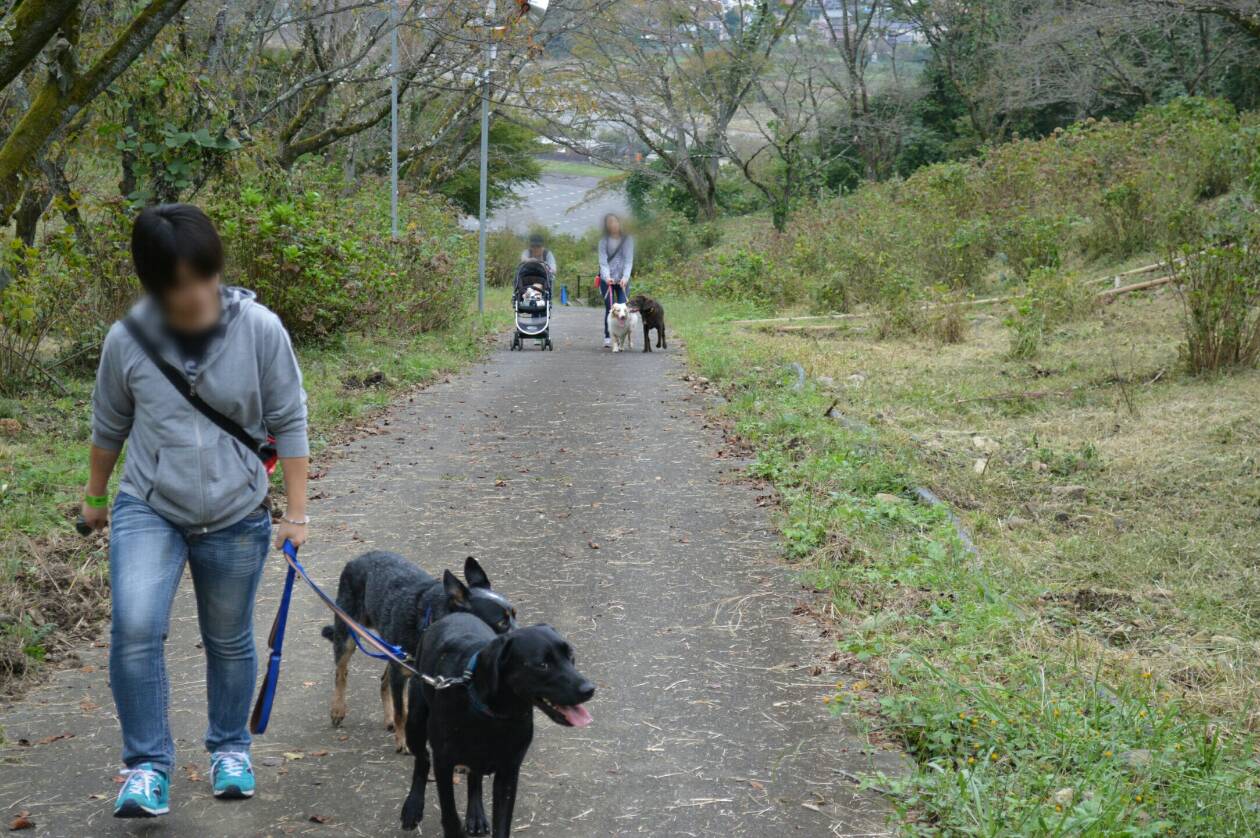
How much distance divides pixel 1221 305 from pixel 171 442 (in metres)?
10.1

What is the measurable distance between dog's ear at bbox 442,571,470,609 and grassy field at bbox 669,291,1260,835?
1693 mm

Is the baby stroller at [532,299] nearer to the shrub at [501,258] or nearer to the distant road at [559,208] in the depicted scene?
the shrub at [501,258]

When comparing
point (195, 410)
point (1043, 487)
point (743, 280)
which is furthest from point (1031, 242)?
point (195, 410)

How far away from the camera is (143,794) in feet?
12.4

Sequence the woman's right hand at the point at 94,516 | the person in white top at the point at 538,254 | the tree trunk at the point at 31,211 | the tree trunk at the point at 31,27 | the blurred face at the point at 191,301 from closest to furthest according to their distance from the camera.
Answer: the blurred face at the point at 191,301, the woman's right hand at the point at 94,516, the tree trunk at the point at 31,27, the tree trunk at the point at 31,211, the person in white top at the point at 538,254

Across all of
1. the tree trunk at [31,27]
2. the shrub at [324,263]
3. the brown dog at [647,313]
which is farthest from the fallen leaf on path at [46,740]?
the brown dog at [647,313]

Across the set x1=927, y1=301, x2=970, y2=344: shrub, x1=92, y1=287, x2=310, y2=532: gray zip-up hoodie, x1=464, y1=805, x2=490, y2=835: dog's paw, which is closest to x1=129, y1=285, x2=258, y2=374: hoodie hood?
x1=92, y1=287, x2=310, y2=532: gray zip-up hoodie

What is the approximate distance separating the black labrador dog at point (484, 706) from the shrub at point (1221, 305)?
9.21 m

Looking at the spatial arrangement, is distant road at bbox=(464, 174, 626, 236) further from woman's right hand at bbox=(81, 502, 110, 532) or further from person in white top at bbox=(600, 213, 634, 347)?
woman's right hand at bbox=(81, 502, 110, 532)

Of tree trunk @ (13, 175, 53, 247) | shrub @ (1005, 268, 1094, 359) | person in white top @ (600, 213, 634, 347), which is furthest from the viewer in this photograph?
person in white top @ (600, 213, 634, 347)

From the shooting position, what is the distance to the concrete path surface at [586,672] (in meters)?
4.26

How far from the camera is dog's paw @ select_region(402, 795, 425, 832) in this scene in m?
4.06

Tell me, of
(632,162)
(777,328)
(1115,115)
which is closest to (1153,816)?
(777,328)

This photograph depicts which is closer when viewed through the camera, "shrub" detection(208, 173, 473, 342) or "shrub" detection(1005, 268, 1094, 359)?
"shrub" detection(208, 173, 473, 342)
